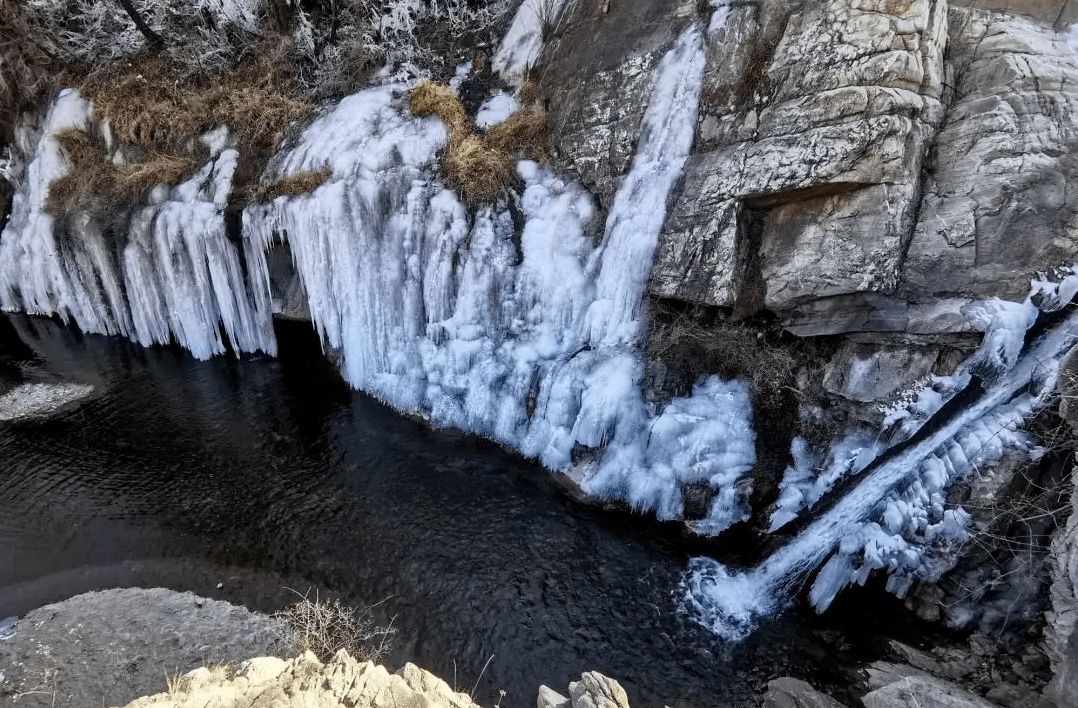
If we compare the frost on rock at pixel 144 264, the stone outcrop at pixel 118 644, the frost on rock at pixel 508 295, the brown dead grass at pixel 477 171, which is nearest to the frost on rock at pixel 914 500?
the frost on rock at pixel 508 295

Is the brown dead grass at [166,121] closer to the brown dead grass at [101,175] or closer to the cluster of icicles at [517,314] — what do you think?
the brown dead grass at [101,175]

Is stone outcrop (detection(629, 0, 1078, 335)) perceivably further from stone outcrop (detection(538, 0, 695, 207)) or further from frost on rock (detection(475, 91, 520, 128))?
frost on rock (detection(475, 91, 520, 128))

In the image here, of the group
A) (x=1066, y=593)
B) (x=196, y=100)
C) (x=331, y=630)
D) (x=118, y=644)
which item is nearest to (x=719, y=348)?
(x=1066, y=593)

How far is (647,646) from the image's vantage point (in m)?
5.88

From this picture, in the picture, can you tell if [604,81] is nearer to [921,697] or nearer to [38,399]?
[921,697]

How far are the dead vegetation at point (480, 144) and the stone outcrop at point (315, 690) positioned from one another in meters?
6.87

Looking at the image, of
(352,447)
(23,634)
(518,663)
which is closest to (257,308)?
(352,447)

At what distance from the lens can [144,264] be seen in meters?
10.4

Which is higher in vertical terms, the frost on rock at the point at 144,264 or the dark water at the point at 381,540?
the frost on rock at the point at 144,264

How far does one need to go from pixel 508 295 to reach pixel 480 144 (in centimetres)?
272

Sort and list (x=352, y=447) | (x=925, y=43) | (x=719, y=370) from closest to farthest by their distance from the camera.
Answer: (x=925, y=43), (x=719, y=370), (x=352, y=447)

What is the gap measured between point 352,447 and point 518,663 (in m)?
4.39

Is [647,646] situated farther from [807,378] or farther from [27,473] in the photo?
[27,473]

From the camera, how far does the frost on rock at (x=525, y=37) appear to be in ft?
32.3
